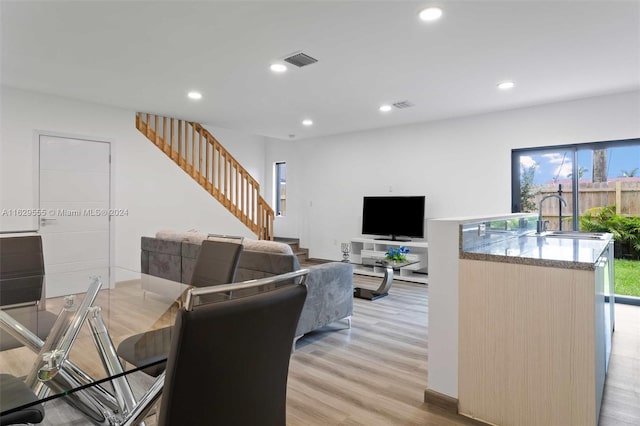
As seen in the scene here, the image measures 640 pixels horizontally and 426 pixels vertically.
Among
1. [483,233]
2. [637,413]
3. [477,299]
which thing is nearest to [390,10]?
[483,233]

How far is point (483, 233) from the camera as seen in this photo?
234cm

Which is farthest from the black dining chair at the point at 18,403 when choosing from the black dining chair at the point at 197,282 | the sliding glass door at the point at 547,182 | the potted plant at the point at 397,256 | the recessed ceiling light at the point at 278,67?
the sliding glass door at the point at 547,182

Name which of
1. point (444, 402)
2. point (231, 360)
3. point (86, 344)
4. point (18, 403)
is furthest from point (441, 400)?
point (18, 403)

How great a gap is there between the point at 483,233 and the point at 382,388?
1.19 meters

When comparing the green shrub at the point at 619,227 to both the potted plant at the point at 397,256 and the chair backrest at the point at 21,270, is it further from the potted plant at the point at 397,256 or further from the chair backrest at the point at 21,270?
the chair backrest at the point at 21,270

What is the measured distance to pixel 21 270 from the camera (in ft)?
8.32

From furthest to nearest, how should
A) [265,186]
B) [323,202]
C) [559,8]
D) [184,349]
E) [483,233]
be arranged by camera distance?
[265,186] < [323,202] < [559,8] < [483,233] < [184,349]

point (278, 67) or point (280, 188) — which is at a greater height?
point (278, 67)

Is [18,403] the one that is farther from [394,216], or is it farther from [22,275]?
[394,216]

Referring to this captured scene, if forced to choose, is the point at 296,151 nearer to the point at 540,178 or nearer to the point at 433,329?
the point at 540,178

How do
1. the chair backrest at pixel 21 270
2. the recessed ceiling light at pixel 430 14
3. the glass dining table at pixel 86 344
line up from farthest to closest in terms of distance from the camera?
the recessed ceiling light at pixel 430 14 < the chair backrest at pixel 21 270 < the glass dining table at pixel 86 344

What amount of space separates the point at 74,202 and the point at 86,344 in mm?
4126

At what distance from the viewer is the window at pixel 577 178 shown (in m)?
4.61

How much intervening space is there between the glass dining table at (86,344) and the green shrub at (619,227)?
16.9ft
